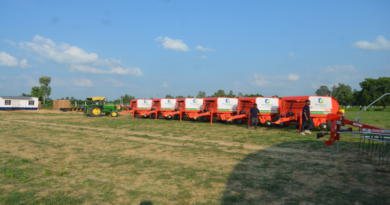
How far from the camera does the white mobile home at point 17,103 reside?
45.0m

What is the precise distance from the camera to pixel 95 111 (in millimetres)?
28047

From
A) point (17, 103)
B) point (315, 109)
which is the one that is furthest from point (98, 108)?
point (17, 103)

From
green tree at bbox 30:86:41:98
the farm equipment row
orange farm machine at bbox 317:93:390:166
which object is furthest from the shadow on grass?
green tree at bbox 30:86:41:98

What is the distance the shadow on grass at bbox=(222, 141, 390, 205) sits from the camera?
4.46 metres

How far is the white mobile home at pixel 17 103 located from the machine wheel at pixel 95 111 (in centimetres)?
2755

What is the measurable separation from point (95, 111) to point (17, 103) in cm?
2824

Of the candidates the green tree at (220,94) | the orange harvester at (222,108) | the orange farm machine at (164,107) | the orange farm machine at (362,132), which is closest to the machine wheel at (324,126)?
the orange farm machine at (362,132)

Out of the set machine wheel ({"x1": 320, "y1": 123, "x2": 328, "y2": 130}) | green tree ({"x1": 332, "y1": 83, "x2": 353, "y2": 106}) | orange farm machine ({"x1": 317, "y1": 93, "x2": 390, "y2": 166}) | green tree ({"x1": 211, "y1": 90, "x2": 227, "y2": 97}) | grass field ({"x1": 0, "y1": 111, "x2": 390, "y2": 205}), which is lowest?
grass field ({"x1": 0, "y1": 111, "x2": 390, "y2": 205})

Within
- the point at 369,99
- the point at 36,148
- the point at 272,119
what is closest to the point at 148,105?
the point at 272,119

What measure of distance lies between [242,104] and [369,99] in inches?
2408

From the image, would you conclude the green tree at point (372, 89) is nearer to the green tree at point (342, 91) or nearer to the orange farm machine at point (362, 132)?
the green tree at point (342, 91)

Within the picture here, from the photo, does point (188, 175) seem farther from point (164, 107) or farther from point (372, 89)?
point (372, 89)

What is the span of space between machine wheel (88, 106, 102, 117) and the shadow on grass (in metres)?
24.0

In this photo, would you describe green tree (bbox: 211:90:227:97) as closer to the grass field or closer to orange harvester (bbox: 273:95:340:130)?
orange harvester (bbox: 273:95:340:130)
